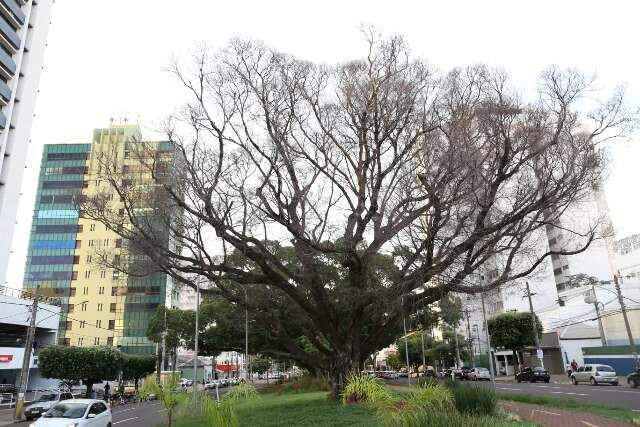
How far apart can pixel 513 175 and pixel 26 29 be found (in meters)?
57.8

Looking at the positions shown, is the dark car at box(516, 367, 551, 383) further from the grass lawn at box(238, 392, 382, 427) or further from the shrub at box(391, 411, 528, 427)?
the shrub at box(391, 411, 528, 427)

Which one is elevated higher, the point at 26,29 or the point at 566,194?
the point at 26,29

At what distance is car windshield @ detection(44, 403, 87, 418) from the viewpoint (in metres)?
15.0

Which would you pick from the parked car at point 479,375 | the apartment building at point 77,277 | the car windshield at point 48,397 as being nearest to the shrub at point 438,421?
the car windshield at point 48,397

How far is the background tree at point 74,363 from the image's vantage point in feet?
126

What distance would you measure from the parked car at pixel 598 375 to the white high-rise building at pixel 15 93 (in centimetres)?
4963

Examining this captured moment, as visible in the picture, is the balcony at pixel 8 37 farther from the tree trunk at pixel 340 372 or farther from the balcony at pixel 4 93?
the tree trunk at pixel 340 372

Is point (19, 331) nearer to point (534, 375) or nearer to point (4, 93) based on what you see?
point (4, 93)

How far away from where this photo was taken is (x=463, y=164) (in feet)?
50.5

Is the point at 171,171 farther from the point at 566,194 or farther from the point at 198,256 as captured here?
the point at 566,194

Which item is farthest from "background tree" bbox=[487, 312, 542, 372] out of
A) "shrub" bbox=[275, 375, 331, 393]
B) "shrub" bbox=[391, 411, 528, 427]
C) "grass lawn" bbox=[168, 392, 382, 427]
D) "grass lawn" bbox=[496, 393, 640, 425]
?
"shrub" bbox=[391, 411, 528, 427]

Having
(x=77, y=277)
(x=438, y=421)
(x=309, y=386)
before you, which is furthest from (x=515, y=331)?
(x=77, y=277)

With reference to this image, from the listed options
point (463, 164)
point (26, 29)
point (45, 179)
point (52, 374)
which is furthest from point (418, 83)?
point (45, 179)

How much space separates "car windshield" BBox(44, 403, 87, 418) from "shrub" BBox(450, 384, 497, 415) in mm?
11095
